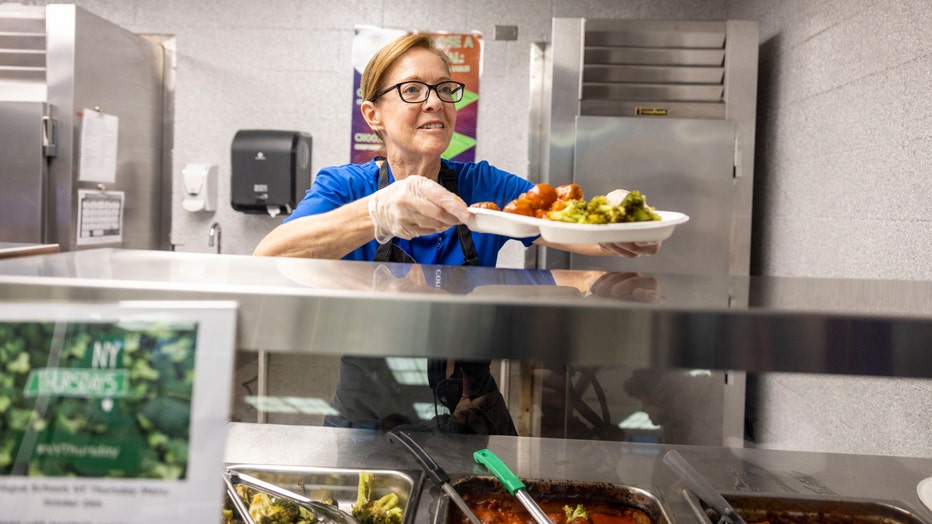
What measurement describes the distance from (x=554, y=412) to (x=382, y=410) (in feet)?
4.91

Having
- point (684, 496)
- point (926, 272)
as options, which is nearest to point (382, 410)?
point (684, 496)

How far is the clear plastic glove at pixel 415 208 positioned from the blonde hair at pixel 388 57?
84 centimetres

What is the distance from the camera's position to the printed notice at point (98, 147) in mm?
3436

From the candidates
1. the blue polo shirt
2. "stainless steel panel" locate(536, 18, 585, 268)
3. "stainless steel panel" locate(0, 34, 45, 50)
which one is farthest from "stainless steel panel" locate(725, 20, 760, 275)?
"stainless steel panel" locate(0, 34, 45, 50)

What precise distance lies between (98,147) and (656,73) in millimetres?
2931

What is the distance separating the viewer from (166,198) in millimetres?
4246

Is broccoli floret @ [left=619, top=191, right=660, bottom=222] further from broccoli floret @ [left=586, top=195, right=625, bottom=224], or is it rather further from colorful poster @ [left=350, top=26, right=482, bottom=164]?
colorful poster @ [left=350, top=26, right=482, bottom=164]

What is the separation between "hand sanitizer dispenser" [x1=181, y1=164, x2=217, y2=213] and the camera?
3977 mm

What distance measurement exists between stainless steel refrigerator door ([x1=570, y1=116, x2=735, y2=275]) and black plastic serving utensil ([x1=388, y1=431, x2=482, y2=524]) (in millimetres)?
1939

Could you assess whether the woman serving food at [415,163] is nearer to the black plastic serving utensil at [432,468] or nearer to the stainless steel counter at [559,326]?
the black plastic serving utensil at [432,468]

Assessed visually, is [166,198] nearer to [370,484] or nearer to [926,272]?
[370,484]

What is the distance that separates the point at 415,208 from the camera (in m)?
1.23

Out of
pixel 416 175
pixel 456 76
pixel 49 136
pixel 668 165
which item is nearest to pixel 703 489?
pixel 416 175

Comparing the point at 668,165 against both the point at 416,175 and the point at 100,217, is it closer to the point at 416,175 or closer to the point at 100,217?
the point at 416,175
